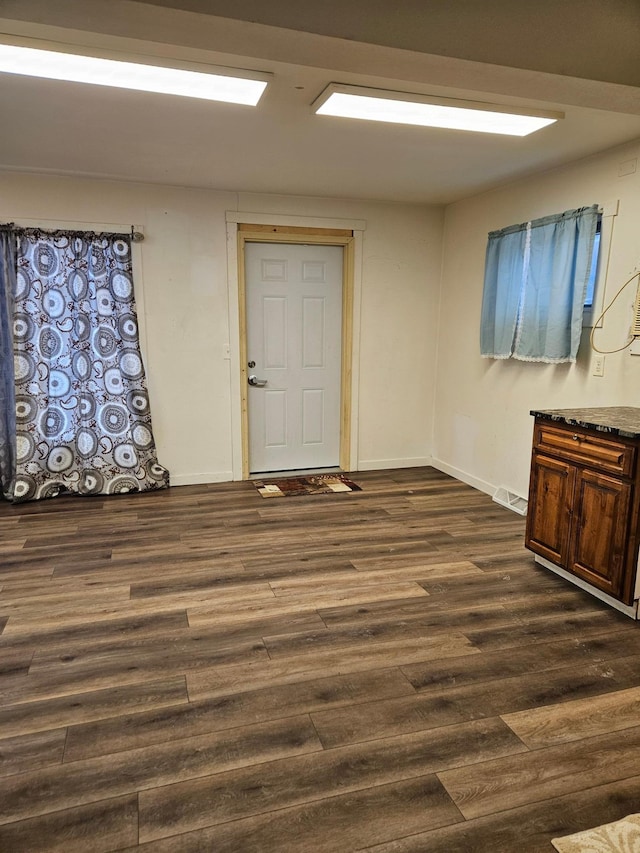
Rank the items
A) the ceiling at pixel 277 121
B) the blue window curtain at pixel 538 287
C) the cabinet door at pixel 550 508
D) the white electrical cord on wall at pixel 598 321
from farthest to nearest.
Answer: the blue window curtain at pixel 538 287 < the white electrical cord on wall at pixel 598 321 < the cabinet door at pixel 550 508 < the ceiling at pixel 277 121

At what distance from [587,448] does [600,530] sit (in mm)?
415

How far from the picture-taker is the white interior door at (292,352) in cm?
486

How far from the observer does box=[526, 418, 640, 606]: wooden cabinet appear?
259 centimetres

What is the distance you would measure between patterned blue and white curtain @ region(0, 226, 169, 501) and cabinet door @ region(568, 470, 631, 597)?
10.9 feet

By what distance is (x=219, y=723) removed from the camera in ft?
6.25

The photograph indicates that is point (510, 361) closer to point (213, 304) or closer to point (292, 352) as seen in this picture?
point (292, 352)

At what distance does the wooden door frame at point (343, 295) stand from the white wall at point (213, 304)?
0.12 m

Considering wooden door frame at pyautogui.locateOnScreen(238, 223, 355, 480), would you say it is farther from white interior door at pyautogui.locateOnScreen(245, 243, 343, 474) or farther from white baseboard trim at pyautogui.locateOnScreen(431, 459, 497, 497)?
Result: white baseboard trim at pyautogui.locateOnScreen(431, 459, 497, 497)

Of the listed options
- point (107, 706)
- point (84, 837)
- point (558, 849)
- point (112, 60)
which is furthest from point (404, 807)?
point (112, 60)

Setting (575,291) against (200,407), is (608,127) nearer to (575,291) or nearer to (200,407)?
(575,291)

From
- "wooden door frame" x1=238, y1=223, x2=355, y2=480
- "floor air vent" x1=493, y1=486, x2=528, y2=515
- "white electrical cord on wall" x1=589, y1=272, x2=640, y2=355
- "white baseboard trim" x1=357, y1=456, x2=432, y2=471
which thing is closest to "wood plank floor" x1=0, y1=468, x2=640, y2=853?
"floor air vent" x1=493, y1=486, x2=528, y2=515

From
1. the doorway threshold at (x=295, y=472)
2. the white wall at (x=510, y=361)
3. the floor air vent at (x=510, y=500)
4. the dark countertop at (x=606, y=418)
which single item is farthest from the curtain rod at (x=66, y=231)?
the floor air vent at (x=510, y=500)

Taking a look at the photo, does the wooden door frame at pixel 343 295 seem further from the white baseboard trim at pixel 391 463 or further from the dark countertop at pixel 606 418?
the dark countertop at pixel 606 418

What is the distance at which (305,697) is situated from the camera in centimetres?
205
